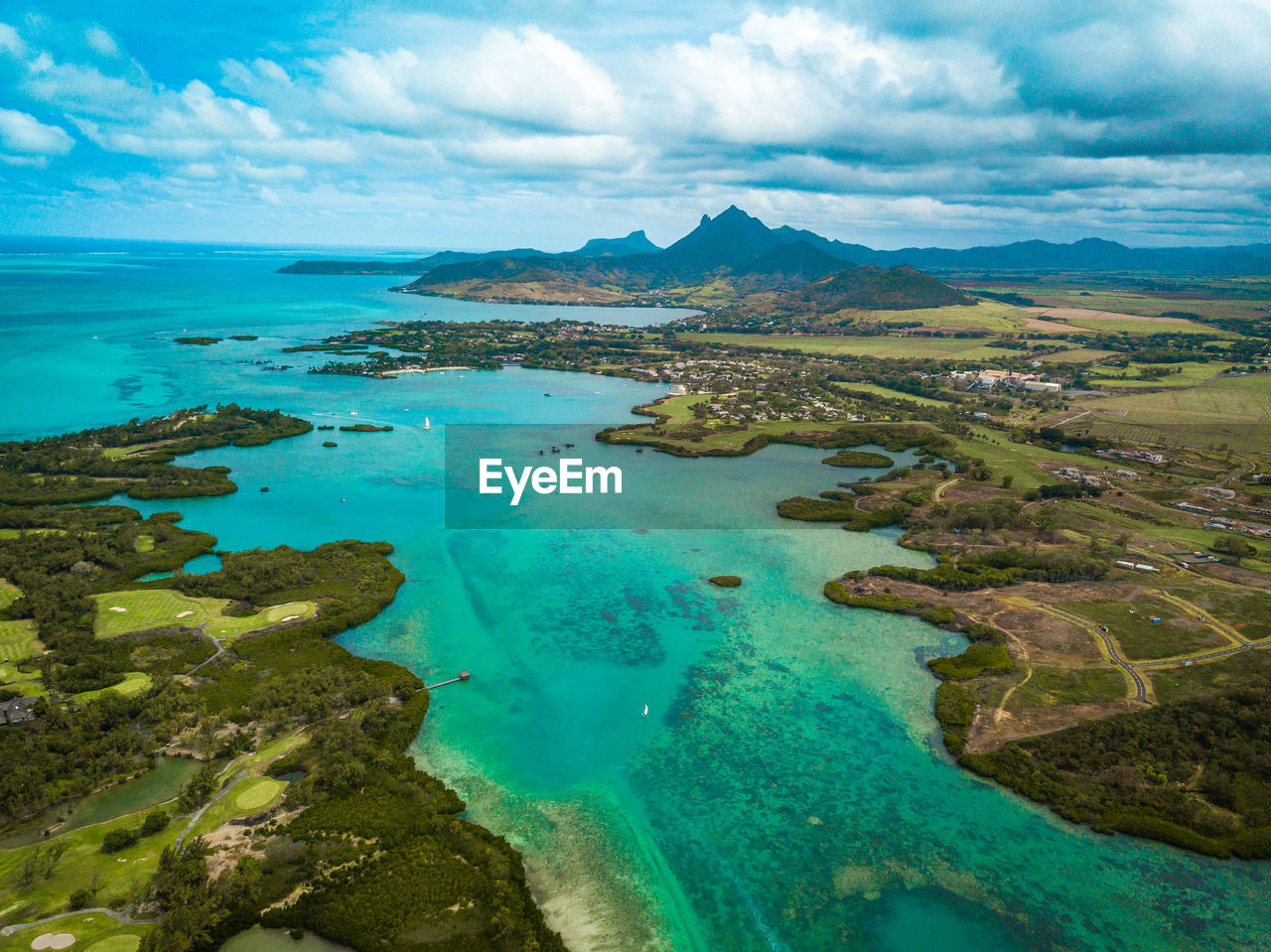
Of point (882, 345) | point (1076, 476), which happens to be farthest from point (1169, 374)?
point (1076, 476)

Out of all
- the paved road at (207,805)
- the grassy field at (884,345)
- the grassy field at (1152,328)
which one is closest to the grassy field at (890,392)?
the grassy field at (884,345)

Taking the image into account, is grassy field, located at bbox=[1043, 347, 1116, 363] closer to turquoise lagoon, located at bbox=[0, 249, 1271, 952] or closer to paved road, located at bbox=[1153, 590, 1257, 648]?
turquoise lagoon, located at bbox=[0, 249, 1271, 952]

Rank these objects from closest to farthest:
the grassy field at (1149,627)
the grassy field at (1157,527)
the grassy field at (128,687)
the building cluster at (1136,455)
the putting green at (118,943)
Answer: the putting green at (118,943) < the grassy field at (128,687) < the grassy field at (1149,627) < the grassy field at (1157,527) < the building cluster at (1136,455)

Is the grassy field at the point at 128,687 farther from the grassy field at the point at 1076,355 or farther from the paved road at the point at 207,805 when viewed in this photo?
the grassy field at the point at 1076,355

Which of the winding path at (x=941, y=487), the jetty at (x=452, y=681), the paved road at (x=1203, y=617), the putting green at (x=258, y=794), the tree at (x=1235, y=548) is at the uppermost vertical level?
the tree at (x=1235, y=548)

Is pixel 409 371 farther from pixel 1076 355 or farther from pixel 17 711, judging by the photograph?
pixel 1076 355

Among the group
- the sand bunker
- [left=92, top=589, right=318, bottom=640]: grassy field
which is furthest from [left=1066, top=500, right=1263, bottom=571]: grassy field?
the sand bunker
